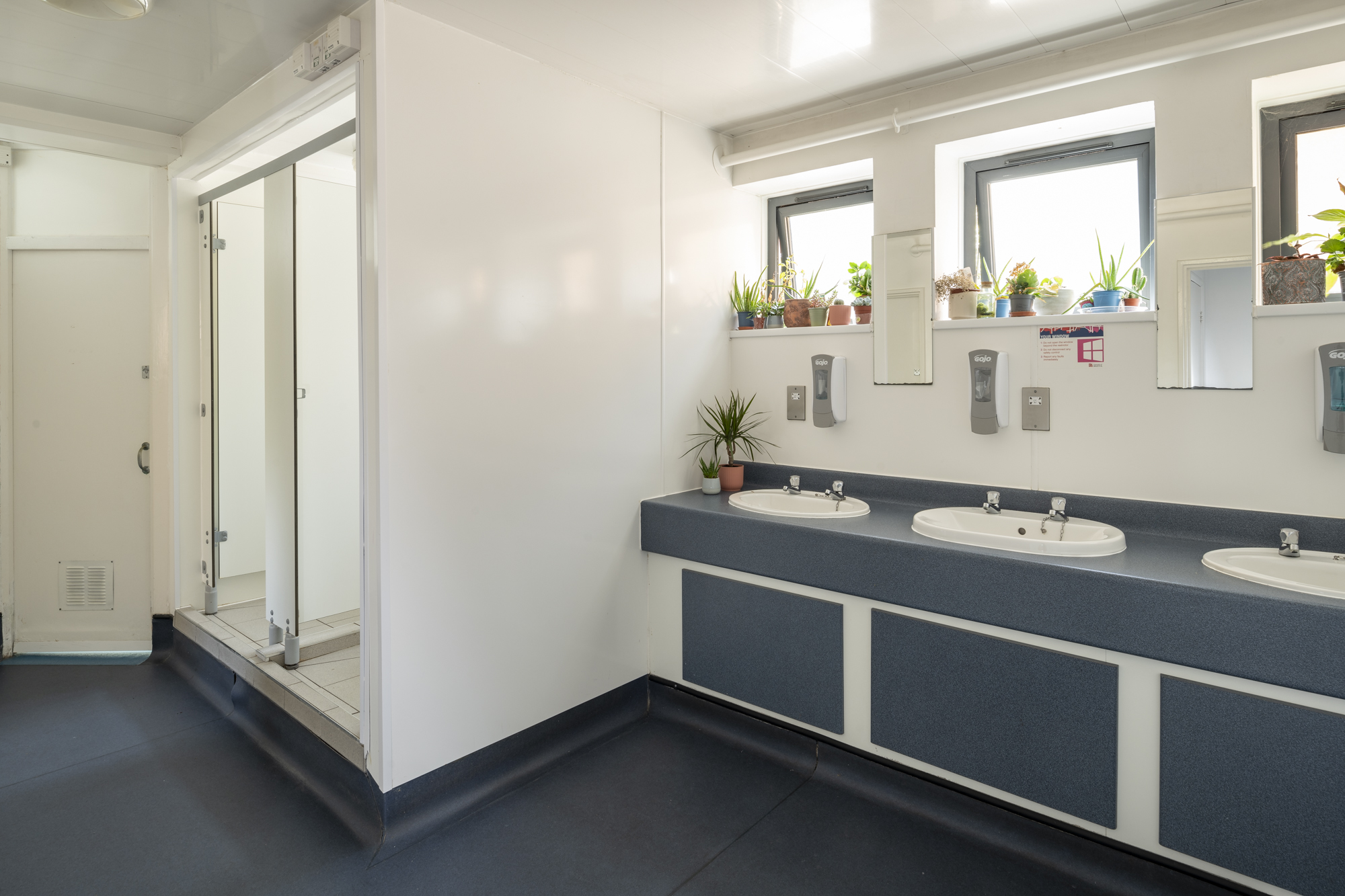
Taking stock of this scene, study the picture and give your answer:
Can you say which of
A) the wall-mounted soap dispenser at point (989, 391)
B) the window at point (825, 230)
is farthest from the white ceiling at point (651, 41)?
the wall-mounted soap dispenser at point (989, 391)

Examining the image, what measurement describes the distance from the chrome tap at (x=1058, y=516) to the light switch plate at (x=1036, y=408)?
0.28 m

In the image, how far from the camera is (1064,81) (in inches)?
97.9

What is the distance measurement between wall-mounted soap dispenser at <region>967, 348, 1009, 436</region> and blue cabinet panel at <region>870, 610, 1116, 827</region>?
0.82 metres

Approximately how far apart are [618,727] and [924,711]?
1.23 metres

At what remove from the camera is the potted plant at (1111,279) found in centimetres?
256

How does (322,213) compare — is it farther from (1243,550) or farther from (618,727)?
(1243,550)

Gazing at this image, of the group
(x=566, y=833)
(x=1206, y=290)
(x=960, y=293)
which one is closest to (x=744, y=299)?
(x=960, y=293)

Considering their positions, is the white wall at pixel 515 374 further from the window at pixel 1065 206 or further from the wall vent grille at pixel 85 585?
the wall vent grille at pixel 85 585

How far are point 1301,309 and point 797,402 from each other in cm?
172

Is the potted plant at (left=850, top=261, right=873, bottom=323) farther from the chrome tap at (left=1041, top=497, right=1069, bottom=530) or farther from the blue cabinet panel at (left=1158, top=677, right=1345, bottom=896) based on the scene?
the blue cabinet panel at (left=1158, top=677, right=1345, bottom=896)

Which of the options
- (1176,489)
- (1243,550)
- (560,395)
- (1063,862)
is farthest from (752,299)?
(1063,862)

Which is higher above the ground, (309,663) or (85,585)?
(85,585)

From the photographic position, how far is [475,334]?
2.44m

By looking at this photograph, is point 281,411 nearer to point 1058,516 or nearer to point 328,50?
point 328,50
